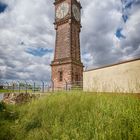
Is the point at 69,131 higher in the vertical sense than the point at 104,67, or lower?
lower

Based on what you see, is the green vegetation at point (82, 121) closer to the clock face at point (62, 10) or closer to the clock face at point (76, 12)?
the clock face at point (62, 10)

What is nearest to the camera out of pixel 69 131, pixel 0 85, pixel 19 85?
pixel 69 131

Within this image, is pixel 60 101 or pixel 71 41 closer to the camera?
pixel 60 101

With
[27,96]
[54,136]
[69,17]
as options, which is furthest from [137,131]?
[69,17]

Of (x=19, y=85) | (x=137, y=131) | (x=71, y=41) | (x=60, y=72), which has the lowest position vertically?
(x=137, y=131)

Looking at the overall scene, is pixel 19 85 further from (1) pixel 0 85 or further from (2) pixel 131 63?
(2) pixel 131 63

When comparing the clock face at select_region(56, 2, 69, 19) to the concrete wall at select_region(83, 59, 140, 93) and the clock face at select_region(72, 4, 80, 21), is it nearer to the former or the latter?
the clock face at select_region(72, 4, 80, 21)

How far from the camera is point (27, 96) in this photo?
1561 cm

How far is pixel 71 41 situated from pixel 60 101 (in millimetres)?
16840

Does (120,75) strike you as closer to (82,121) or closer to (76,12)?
(82,121)

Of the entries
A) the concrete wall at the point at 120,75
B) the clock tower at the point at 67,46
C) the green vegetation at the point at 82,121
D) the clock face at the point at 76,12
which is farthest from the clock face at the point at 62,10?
the green vegetation at the point at 82,121

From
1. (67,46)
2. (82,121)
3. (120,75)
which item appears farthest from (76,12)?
(82,121)

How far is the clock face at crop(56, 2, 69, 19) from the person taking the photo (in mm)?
25225

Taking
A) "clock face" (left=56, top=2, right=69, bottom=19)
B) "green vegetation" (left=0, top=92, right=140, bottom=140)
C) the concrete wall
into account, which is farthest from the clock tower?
"green vegetation" (left=0, top=92, right=140, bottom=140)
